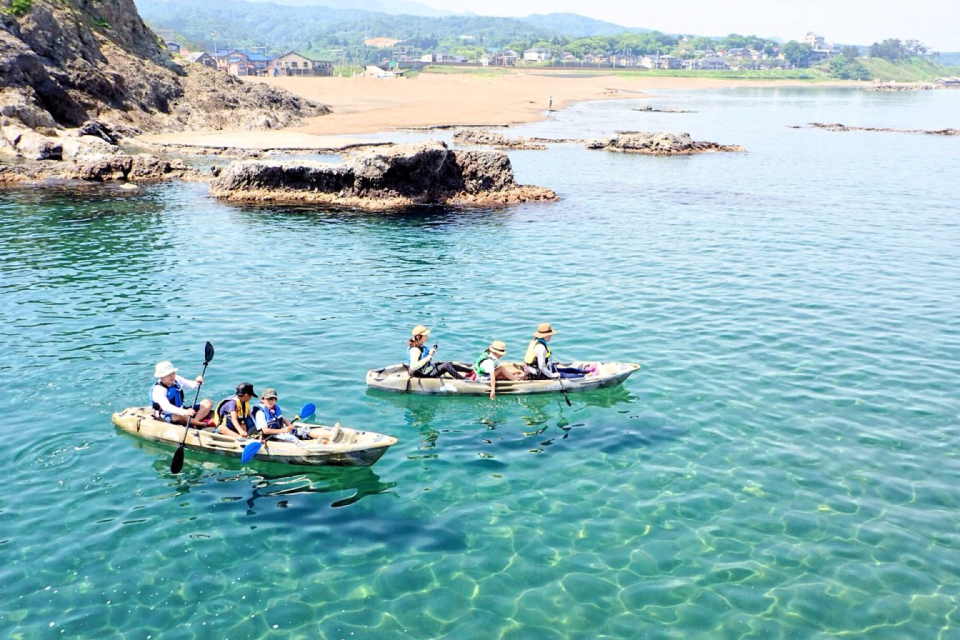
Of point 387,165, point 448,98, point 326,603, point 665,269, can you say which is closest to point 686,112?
point 448,98

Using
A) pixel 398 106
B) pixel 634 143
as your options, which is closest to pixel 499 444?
pixel 634 143

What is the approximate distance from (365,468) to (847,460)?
A: 10.3 metres

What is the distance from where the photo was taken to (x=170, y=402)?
16.8 meters

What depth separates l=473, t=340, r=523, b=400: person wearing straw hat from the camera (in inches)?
742

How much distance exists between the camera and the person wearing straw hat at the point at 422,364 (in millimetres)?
19359

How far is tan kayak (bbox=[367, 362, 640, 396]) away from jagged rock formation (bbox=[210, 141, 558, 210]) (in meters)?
23.7

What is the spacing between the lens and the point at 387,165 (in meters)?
42.0

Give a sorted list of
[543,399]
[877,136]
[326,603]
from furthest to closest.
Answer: [877,136], [543,399], [326,603]

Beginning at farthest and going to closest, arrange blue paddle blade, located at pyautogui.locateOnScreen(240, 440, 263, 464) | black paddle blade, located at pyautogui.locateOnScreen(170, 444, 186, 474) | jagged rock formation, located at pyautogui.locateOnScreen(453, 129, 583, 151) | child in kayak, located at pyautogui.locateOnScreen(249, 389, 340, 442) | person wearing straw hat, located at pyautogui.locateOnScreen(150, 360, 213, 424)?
jagged rock formation, located at pyautogui.locateOnScreen(453, 129, 583, 151)
person wearing straw hat, located at pyautogui.locateOnScreen(150, 360, 213, 424)
child in kayak, located at pyautogui.locateOnScreen(249, 389, 340, 442)
black paddle blade, located at pyautogui.locateOnScreen(170, 444, 186, 474)
blue paddle blade, located at pyautogui.locateOnScreen(240, 440, 263, 464)

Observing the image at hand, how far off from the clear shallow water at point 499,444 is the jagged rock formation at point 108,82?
2763cm

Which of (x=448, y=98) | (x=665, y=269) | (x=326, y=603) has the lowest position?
(x=326, y=603)

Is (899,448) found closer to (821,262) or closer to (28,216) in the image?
(821,262)

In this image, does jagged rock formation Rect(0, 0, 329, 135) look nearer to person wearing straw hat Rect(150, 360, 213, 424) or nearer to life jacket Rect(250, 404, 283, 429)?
person wearing straw hat Rect(150, 360, 213, 424)

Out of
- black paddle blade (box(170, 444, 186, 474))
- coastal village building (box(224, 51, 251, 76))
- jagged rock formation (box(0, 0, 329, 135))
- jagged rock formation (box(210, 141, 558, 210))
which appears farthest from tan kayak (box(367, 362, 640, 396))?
coastal village building (box(224, 51, 251, 76))
